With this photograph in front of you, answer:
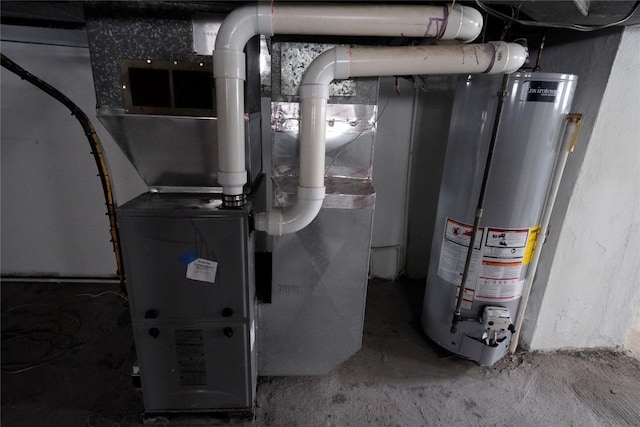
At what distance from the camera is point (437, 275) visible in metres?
1.78

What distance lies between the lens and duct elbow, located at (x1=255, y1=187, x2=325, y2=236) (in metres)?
1.19

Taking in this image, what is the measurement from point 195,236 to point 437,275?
4.24 feet

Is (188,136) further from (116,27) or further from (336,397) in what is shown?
(336,397)

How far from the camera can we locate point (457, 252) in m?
1.64

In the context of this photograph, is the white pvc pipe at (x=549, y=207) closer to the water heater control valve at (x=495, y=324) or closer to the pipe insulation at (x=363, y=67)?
the water heater control valve at (x=495, y=324)

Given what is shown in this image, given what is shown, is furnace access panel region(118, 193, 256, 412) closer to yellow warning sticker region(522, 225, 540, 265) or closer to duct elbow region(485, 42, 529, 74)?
duct elbow region(485, 42, 529, 74)

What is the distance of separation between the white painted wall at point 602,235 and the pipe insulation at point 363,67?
→ 63 centimetres

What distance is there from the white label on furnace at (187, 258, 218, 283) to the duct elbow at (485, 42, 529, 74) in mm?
1248

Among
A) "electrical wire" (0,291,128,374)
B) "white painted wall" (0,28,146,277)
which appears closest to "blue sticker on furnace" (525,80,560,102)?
"white painted wall" (0,28,146,277)

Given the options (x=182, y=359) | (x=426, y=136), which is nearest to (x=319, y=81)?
(x=182, y=359)

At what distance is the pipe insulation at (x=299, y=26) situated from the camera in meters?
1.03

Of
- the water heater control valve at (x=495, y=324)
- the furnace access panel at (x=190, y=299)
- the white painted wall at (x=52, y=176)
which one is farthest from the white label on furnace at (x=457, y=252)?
the white painted wall at (x=52, y=176)

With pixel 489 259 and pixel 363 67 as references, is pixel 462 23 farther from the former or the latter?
pixel 489 259

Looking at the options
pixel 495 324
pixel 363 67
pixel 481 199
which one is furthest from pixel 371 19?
pixel 495 324
